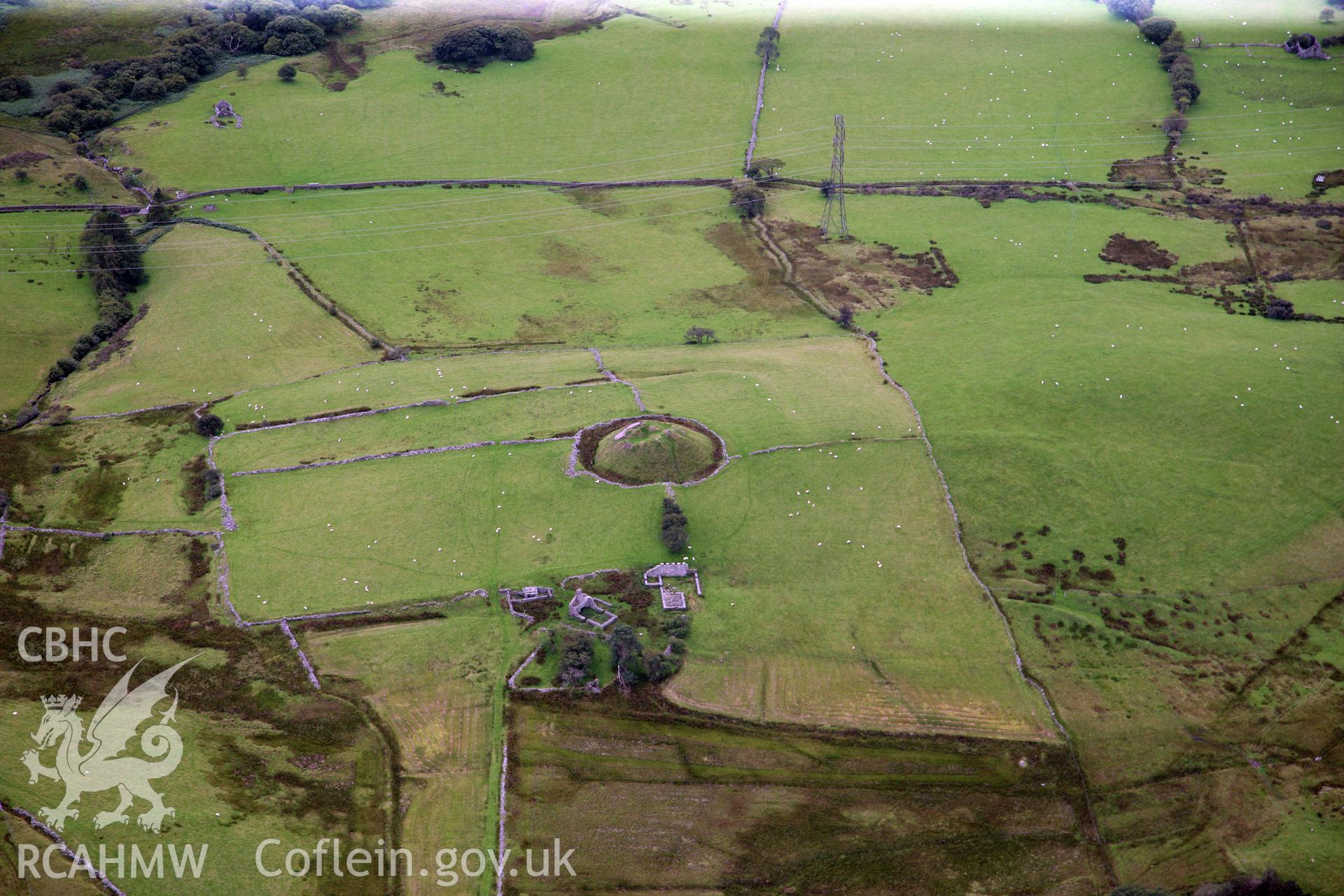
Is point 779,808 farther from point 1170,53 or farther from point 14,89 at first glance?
point 14,89

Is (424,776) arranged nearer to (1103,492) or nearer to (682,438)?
(682,438)

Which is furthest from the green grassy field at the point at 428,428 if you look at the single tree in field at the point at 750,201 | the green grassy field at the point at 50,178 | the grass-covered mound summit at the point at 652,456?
the green grassy field at the point at 50,178

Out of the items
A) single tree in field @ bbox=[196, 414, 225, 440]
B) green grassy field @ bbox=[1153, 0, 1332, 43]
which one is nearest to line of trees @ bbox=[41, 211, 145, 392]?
single tree in field @ bbox=[196, 414, 225, 440]

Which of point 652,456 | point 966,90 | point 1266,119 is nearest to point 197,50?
point 652,456

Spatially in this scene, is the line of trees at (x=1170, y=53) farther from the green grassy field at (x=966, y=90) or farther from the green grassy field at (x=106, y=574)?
the green grassy field at (x=106, y=574)

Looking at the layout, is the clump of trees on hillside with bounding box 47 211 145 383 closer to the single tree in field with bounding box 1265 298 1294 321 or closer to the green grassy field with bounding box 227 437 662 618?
the green grassy field with bounding box 227 437 662 618

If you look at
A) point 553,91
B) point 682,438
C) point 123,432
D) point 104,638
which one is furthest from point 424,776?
point 553,91
